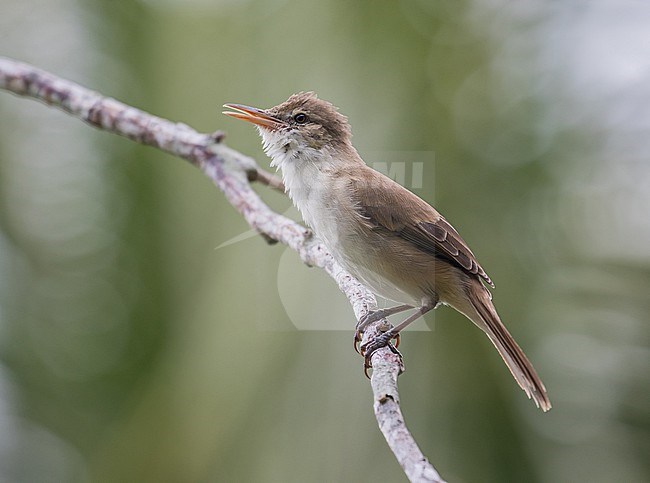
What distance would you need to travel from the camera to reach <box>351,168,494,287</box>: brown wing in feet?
10.5

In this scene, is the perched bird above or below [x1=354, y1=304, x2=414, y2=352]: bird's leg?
above

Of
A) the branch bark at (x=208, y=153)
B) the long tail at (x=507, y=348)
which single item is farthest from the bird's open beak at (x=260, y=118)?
the long tail at (x=507, y=348)

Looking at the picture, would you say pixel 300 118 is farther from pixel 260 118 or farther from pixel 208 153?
pixel 208 153

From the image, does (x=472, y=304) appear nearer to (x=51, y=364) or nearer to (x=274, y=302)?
(x=274, y=302)

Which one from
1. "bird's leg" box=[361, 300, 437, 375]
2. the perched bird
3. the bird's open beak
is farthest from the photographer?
the bird's open beak

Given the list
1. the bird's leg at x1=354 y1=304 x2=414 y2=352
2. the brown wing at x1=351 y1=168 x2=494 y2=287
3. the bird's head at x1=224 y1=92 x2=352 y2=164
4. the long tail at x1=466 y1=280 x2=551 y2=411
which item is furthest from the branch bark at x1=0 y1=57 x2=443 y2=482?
the long tail at x1=466 y1=280 x2=551 y2=411

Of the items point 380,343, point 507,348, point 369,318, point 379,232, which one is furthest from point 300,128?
point 507,348

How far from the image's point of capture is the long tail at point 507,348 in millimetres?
2771

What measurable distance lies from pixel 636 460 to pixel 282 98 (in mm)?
2965

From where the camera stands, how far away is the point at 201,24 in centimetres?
492

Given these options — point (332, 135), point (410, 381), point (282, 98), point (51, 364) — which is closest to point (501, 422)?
point (410, 381)

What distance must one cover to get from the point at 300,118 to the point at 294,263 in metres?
1.07

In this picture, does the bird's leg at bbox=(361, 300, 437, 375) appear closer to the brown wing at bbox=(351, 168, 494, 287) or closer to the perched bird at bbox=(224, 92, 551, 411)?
the perched bird at bbox=(224, 92, 551, 411)

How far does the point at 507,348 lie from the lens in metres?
2.91
